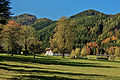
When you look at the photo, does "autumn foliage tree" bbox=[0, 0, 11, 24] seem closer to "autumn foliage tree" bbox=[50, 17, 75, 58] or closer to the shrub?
"autumn foliage tree" bbox=[50, 17, 75, 58]

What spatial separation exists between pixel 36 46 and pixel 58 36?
593 inches

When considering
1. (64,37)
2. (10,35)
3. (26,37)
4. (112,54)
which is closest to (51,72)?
(10,35)

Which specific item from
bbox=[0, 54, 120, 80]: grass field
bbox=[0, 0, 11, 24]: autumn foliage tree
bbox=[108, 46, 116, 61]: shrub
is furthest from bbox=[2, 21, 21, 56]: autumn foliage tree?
bbox=[108, 46, 116, 61]: shrub

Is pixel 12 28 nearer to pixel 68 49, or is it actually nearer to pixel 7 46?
pixel 7 46

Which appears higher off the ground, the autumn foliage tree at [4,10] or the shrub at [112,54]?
the autumn foliage tree at [4,10]

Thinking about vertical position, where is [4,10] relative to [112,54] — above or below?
above

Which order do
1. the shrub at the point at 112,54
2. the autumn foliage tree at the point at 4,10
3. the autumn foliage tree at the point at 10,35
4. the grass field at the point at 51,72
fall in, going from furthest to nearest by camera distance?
the shrub at the point at 112,54
the autumn foliage tree at the point at 10,35
the autumn foliage tree at the point at 4,10
the grass field at the point at 51,72

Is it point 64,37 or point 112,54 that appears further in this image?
point 112,54

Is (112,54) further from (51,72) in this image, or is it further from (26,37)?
(51,72)

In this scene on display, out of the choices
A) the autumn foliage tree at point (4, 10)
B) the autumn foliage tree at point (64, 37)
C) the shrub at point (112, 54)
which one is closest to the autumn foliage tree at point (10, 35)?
the autumn foliage tree at point (64, 37)

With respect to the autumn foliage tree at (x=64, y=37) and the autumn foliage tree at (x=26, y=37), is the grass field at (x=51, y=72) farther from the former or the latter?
the autumn foliage tree at (x=26, y=37)

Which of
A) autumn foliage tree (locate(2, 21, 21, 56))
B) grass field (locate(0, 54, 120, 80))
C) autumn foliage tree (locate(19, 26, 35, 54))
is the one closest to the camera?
grass field (locate(0, 54, 120, 80))

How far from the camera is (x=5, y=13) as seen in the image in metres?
24.4

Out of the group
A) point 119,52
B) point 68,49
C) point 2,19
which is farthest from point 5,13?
point 119,52
